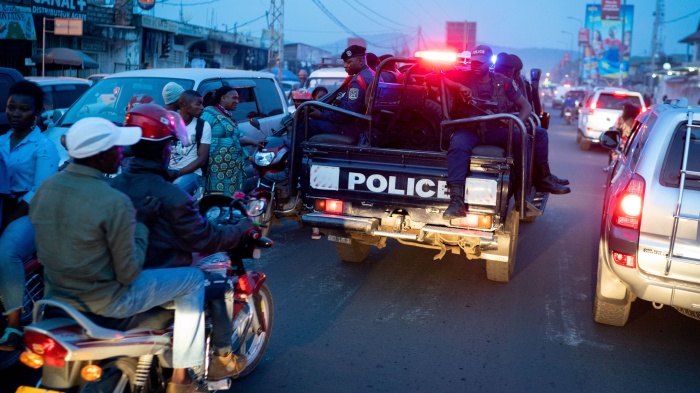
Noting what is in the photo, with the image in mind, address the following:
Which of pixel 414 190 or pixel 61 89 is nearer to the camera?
pixel 414 190

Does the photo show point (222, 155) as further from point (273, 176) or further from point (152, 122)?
point (152, 122)

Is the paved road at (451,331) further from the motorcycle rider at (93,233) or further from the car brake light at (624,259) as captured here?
the motorcycle rider at (93,233)

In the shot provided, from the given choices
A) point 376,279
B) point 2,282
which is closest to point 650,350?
point 376,279

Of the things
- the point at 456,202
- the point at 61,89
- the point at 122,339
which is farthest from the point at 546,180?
the point at 61,89

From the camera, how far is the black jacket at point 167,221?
11.4 ft

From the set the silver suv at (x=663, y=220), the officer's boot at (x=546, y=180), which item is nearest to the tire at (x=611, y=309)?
the silver suv at (x=663, y=220)

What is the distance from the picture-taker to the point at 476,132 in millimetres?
6227

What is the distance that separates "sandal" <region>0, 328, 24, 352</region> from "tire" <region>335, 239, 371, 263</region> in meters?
3.55

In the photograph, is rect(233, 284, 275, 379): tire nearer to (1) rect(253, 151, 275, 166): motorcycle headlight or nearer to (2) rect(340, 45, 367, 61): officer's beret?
(1) rect(253, 151, 275, 166): motorcycle headlight

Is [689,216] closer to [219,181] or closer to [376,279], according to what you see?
[376,279]

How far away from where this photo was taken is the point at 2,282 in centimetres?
415

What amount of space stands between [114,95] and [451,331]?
524cm

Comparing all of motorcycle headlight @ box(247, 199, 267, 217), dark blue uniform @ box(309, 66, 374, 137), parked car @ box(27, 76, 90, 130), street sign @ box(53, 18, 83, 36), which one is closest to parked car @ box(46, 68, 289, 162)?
dark blue uniform @ box(309, 66, 374, 137)

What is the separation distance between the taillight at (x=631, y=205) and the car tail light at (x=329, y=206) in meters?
2.38
